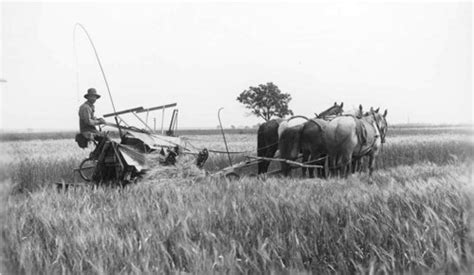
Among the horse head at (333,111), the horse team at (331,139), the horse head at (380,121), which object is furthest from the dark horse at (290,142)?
the horse head at (380,121)

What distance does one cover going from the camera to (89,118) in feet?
16.4

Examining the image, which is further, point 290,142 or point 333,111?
point 333,111

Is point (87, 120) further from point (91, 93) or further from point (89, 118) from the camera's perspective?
point (91, 93)

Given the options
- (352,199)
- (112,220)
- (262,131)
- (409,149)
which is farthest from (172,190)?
(409,149)

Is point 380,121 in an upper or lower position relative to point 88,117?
lower

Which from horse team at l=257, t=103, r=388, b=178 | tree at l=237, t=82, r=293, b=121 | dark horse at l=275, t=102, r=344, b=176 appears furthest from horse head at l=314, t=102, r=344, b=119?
tree at l=237, t=82, r=293, b=121

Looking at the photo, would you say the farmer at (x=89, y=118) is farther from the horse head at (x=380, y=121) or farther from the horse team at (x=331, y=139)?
the horse head at (x=380, y=121)

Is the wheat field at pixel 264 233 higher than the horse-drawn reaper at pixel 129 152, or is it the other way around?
the horse-drawn reaper at pixel 129 152

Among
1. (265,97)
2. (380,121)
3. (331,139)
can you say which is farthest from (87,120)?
(380,121)

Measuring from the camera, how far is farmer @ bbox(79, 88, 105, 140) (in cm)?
491

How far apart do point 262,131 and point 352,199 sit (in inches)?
182

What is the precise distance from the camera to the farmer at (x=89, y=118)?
193 inches

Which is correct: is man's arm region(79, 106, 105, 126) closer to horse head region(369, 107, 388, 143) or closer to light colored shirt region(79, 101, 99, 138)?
light colored shirt region(79, 101, 99, 138)

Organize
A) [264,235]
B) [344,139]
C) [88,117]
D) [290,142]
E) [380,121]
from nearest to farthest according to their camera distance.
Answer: [264,235], [88,117], [344,139], [290,142], [380,121]
